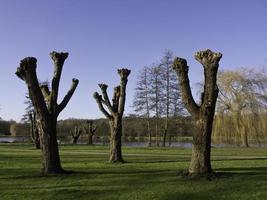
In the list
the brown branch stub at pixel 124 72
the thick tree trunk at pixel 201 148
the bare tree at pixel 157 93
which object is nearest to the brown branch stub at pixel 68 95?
the brown branch stub at pixel 124 72

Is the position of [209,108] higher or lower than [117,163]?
higher

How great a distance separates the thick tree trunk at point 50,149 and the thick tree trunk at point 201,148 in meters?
5.17

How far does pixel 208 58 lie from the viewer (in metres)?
15.4

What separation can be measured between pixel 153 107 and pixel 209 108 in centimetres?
4192

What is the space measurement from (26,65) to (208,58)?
22.2ft

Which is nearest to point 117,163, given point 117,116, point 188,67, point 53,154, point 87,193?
point 117,116

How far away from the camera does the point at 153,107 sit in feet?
188

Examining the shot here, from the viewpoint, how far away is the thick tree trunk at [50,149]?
55.2 ft

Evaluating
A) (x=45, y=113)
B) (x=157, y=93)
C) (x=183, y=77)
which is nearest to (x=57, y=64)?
(x=45, y=113)

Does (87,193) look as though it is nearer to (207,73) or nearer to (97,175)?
(97,175)

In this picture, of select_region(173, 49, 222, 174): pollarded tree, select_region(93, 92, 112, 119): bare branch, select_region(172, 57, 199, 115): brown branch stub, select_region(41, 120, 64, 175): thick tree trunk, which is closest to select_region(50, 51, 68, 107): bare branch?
select_region(41, 120, 64, 175): thick tree trunk

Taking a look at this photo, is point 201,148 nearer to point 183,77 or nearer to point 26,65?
point 183,77

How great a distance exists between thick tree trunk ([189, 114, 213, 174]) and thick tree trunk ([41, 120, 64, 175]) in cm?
517

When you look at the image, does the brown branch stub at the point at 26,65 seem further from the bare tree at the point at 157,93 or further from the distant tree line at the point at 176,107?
the bare tree at the point at 157,93
